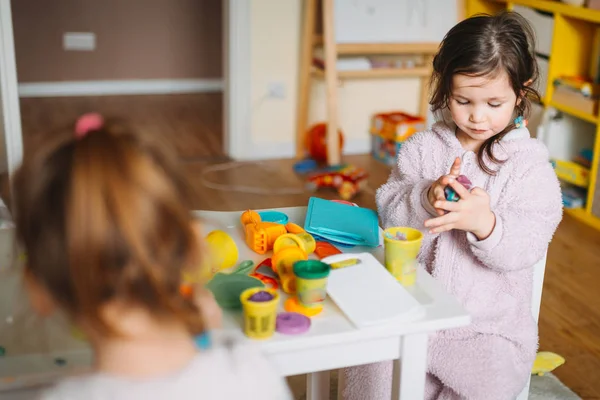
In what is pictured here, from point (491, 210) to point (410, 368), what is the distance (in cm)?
34

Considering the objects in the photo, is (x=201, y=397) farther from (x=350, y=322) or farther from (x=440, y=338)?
(x=440, y=338)

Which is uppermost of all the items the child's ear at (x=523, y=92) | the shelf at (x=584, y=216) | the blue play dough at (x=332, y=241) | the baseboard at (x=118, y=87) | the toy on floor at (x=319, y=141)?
the child's ear at (x=523, y=92)

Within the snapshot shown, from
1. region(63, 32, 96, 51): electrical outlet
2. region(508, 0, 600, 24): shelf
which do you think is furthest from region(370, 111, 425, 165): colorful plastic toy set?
region(63, 32, 96, 51): electrical outlet

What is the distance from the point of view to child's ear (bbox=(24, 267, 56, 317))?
887mm

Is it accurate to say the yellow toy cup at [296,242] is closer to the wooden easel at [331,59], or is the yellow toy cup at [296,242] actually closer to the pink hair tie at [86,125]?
the pink hair tie at [86,125]

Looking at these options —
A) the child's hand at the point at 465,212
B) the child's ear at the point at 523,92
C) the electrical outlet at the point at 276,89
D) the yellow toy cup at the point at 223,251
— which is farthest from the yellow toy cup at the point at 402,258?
the electrical outlet at the point at 276,89

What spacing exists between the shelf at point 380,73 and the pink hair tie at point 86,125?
301 cm

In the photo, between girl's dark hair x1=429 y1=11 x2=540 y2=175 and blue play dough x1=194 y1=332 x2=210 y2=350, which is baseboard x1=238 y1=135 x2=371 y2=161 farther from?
blue play dough x1=194 y1=332 x2=210 y2=350

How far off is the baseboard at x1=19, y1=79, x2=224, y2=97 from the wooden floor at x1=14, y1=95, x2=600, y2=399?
0.46 feet

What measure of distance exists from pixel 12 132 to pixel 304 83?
1410 mm

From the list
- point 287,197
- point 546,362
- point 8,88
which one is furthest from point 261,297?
point 8,88

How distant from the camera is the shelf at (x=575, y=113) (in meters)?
3.22

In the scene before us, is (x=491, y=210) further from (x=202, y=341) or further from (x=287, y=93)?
(x=287, y=93)

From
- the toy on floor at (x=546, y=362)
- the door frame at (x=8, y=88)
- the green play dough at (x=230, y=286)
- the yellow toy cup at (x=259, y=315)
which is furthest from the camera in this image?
the door frame at (x=8, y=88)
